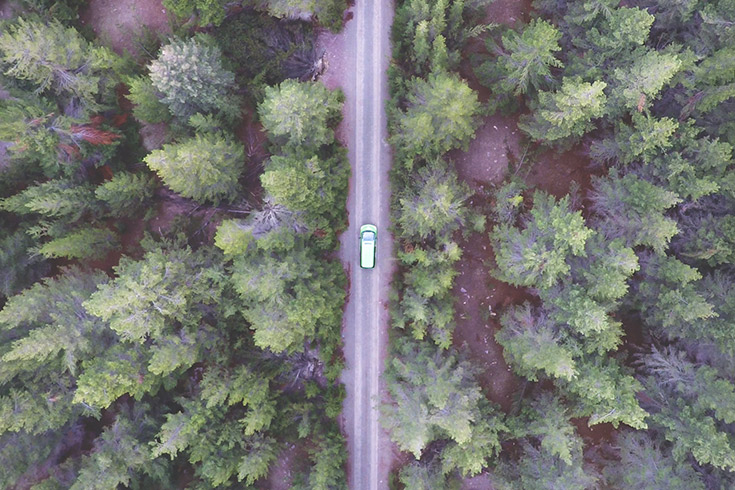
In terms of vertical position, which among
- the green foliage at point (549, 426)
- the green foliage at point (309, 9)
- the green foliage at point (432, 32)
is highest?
the green foliage at point (309, 9)

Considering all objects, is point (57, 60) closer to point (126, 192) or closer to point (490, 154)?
point (126, 192)

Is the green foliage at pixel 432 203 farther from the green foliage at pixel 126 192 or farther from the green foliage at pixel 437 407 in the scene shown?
the green foliage at pixel 126 192

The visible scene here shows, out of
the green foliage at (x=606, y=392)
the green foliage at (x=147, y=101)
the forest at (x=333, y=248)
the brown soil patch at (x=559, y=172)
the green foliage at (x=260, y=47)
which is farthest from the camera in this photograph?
the brown soil patch at (x=559, y=172)

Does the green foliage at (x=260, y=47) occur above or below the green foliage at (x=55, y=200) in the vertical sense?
above

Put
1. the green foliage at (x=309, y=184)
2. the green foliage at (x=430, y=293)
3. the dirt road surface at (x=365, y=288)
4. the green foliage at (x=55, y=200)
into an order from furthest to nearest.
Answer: the dirt road surface at (x=365, y=288) < the green foliage at (x=430, y=293) < the green foliage at (x=55, y=200) < the green foliage at (x=309, y=184)

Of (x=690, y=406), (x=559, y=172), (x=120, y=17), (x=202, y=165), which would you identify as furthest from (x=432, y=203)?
(x=120, y=17)

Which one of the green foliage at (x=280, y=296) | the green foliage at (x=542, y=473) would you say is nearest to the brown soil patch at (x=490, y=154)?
the green foliage at (x=280, y=296)

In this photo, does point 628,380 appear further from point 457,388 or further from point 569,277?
point 457,388

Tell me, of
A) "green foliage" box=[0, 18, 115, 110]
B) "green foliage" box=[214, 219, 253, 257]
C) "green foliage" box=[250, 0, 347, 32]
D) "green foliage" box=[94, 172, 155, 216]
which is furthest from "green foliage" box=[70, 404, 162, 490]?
"green foliage" box=[250, 0, 347, 32]
